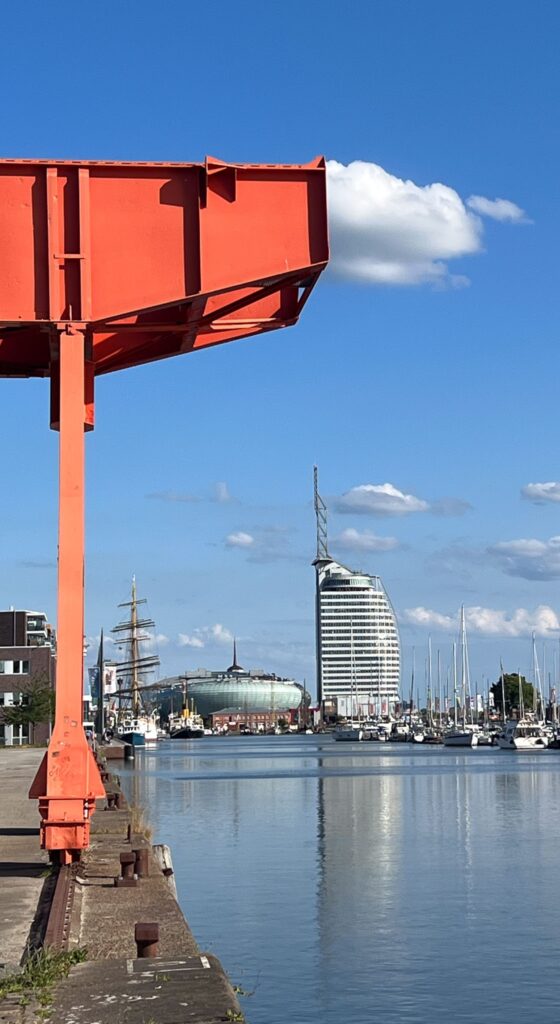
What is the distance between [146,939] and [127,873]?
5.55m

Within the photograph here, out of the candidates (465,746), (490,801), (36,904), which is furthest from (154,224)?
(465,746)

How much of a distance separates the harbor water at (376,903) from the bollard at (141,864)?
202 centimetres

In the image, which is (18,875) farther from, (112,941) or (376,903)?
(376,903)

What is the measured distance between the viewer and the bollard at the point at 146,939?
1054 cm

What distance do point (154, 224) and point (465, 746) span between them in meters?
142

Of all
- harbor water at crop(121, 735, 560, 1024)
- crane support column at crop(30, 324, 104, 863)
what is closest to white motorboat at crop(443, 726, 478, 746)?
harbor water at crop(121, 735, 560, 1024)

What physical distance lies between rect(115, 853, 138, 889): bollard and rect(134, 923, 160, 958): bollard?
4.87 m

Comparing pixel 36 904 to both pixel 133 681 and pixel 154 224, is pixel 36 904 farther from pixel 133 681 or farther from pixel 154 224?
pixel 133 681

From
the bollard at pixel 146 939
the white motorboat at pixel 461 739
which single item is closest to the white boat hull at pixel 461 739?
the white motorboat at pixel 461 739

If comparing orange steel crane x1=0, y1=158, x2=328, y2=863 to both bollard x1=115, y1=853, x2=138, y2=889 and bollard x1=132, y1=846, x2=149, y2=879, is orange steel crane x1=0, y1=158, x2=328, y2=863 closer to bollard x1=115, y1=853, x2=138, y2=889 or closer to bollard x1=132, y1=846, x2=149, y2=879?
bollard x1=132, y1=846, x2=149, y2=879

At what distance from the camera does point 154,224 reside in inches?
698

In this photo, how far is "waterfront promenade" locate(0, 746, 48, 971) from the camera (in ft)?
41.6

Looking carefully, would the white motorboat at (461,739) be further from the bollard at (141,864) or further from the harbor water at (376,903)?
the bollard at (141,864)

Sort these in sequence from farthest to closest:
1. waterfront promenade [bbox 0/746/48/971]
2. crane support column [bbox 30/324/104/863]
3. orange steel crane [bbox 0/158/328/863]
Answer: orange steel crane [bbox 0/158/328/863] < crane support column [bbox 30/324/104/863] < waterfront promenade [bbox 0/746/48/971]
